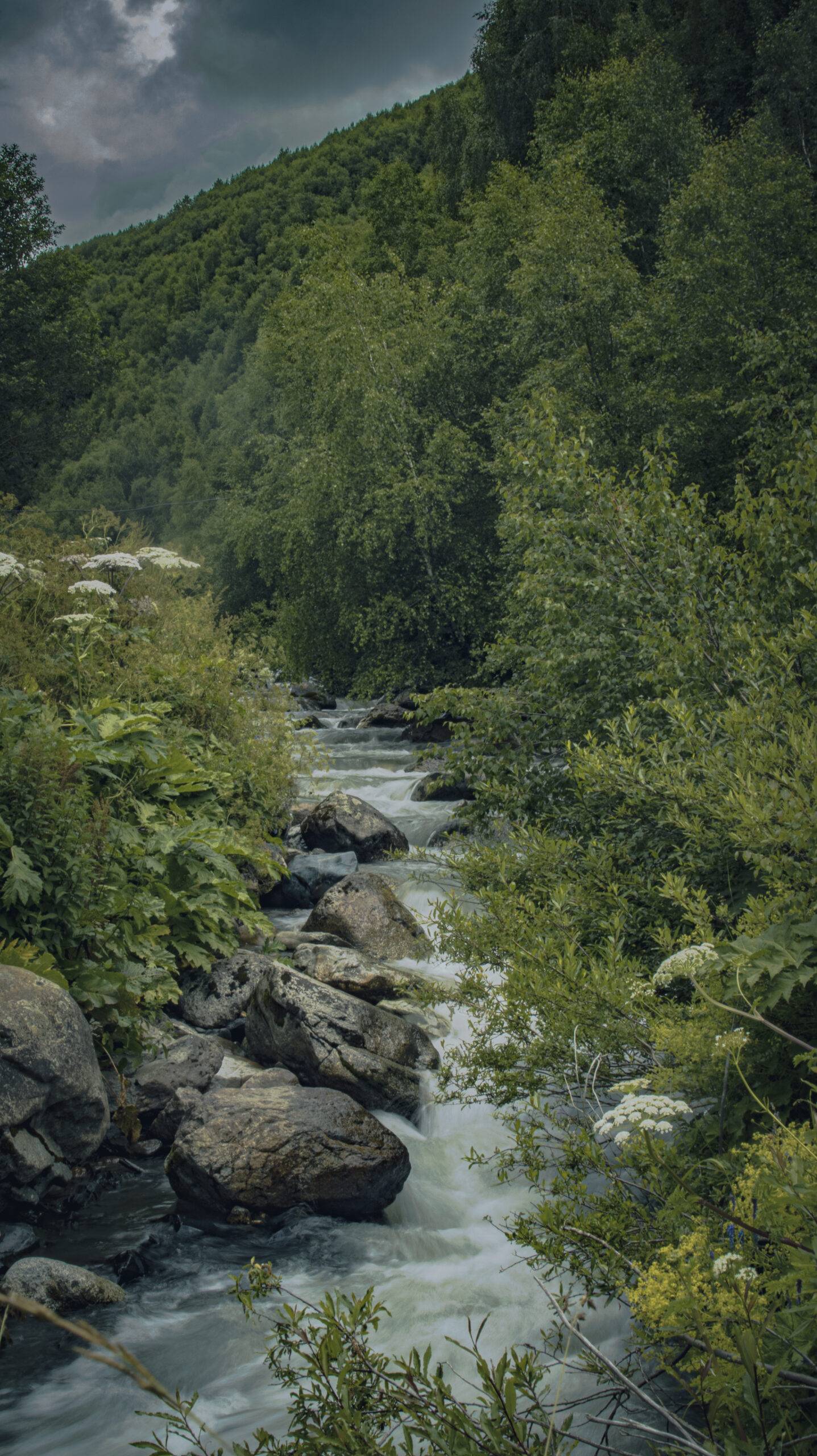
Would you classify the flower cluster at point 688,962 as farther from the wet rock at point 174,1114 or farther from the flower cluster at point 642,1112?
the wet rock at point 174,1114

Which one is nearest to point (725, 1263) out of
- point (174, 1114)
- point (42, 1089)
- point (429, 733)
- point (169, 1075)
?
point (42, 1089)

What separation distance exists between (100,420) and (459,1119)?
71.2 meters

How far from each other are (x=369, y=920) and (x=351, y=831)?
296 cm

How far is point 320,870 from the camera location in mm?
11289

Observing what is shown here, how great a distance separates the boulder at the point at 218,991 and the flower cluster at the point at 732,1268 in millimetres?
6128

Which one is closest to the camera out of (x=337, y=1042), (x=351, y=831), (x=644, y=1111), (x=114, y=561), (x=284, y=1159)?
(x=644, y=1111)

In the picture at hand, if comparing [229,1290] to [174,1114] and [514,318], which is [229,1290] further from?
[514,318]

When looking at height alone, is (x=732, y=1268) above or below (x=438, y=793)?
above

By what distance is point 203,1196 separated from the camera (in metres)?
5.50

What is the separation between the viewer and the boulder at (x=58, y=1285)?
4.54 m

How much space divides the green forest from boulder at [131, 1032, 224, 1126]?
313 mm

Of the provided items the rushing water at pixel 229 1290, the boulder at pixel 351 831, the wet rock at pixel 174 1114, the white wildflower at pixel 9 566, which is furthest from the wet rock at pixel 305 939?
the white wildflower at pixel 9 566

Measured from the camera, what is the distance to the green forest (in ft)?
7.86

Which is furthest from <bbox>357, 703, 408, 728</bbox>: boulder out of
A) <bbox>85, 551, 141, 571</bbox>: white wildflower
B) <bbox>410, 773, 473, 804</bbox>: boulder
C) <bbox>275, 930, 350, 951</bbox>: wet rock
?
<bbox>275, 930, 350, 951</bbox>: wet rock
